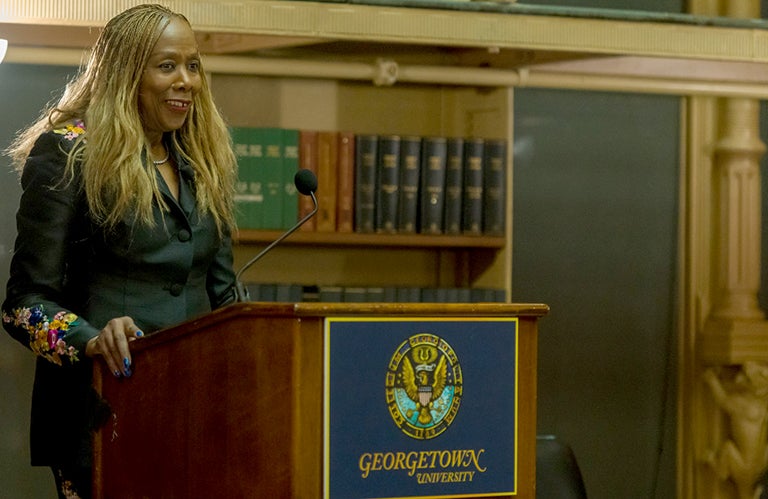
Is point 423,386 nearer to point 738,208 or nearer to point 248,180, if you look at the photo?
point 248,180

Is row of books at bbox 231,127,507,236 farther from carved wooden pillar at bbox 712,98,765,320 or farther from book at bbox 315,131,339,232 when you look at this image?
carved wooden pillar at bbox 712,98,765,320

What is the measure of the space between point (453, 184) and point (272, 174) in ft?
1.88

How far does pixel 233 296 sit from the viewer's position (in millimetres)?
2215

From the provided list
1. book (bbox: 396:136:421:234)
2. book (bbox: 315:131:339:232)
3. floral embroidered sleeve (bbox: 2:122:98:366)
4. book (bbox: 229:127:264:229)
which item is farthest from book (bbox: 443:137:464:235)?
floral embroidered sleeve (bbox: 2:122:98:366)

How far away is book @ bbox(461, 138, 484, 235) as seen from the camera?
13.4 feet

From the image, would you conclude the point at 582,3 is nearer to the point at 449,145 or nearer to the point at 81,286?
the point at 449,145

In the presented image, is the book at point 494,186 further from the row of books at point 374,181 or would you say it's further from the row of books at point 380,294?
the row of books at point 380,294

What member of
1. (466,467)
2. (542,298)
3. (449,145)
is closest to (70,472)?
(466,467)

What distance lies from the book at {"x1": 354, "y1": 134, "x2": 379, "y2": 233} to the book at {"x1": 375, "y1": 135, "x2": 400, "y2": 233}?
0.6 inches

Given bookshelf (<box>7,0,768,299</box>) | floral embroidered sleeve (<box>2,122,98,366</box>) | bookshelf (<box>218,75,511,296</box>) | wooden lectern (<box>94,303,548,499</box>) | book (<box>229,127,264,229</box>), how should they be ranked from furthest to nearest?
1. bookshelf (<box>218,75,511,296</box>)
2. book (<box>229,127,264,229</box>)
3. bookshelf (<box>7,0,768,299</box>)
4. floral embroidered sleeve (<box>2,122,98,366</box>)
5. wooden lectern (<box>94,303,548,499</box>)

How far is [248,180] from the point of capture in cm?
396

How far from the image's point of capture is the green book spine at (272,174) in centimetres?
397

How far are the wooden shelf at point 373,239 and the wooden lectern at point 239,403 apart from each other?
7.08 ft

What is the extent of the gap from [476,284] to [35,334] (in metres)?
2.55
